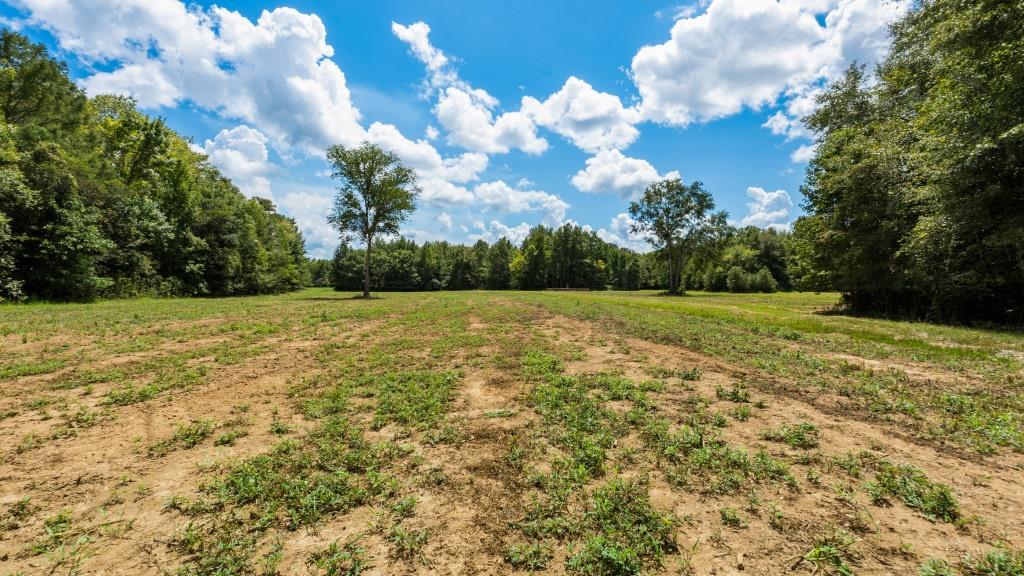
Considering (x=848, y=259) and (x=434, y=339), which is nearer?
(x=434, y=339)

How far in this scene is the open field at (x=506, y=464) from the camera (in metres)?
3.15

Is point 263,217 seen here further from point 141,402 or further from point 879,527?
point 879,527

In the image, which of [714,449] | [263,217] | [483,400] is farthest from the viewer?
[263,217]

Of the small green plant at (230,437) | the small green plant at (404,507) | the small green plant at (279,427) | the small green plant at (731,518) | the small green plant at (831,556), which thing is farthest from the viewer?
the small green plant at (279,427)

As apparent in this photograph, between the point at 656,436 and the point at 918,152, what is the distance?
22.3 m

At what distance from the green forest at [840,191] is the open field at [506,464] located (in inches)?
355

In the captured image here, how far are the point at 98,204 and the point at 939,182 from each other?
155 ft

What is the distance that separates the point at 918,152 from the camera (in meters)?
16.7

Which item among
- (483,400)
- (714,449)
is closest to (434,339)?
(483,400)

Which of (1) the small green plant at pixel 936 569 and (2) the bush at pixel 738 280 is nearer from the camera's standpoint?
(1) the small green plant at pixel 936 569

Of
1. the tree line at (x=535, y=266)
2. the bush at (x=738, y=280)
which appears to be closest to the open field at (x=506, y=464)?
the bush at (x=738, y=280)

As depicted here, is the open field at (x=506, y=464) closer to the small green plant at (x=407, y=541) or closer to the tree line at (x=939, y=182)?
the small green plant at (x=407, y=541)

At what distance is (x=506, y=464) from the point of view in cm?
468

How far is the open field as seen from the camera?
3154 millimetres
